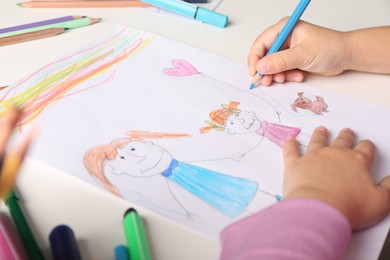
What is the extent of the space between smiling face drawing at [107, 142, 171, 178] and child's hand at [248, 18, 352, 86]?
20 cm

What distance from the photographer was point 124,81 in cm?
53

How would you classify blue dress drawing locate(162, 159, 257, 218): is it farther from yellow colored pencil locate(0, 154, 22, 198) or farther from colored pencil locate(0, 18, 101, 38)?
colored pencil locate(0, 18, 101, 38)

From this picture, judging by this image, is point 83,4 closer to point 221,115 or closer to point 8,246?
point 221,115

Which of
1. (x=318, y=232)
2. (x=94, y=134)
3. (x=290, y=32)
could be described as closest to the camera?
(x=318, y=232)

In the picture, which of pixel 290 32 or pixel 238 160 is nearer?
pixel 238 160

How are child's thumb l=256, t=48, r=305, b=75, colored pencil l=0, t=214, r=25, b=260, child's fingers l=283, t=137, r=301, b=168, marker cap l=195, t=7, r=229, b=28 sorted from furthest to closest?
1. marker cap l=195, t=7, r=229, b=28
2. child's thumb l=256, t=48, r=305, b=75
3. child's fingers l=283, t=137, r=301, b=168
4. colored pencil l=0, t=214, r=25, b=260

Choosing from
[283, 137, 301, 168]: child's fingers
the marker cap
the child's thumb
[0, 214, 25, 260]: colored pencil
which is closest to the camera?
[0, 214, 25, 260]: colored pencil

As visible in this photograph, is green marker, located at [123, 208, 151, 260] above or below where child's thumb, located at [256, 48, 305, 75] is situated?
below

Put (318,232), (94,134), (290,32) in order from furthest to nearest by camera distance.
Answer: (290,32), (94,134), (318,232)

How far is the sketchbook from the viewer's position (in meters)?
0.40

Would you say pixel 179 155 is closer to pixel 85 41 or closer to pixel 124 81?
pixel 124 81

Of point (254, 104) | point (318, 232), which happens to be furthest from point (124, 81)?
point (318, 232)

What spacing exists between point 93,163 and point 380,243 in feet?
0.90

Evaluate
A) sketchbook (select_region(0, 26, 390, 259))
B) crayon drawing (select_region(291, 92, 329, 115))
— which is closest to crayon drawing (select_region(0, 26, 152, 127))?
sketchbook (select_region(0, 26, 390, 259))
